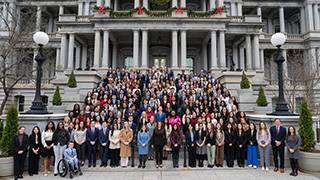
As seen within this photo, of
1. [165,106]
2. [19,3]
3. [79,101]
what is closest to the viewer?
[165,106]

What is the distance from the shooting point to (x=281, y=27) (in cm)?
4003

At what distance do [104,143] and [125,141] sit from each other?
85 centimetres

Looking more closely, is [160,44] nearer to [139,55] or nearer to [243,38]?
[139,55]

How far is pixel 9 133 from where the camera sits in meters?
8.75

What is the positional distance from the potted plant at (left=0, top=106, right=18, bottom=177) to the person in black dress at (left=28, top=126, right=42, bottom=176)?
0.61 meters

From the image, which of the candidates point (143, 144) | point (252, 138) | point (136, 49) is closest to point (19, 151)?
point (143, 144)

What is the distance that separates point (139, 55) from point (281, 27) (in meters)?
25.6

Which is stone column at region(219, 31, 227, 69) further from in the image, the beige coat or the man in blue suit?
the beige coat

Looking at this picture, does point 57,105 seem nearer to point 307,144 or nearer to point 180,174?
point 180,174

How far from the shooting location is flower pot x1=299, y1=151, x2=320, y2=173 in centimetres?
877

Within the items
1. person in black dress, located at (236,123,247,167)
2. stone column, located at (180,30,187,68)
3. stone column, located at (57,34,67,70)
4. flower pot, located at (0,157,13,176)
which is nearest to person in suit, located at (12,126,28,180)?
flower pot, located at (0,157,13,176)

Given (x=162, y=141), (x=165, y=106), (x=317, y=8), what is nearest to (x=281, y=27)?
(x=317, y=8)

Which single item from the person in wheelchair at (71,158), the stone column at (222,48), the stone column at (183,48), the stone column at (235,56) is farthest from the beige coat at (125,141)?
the stone column at (235,56)

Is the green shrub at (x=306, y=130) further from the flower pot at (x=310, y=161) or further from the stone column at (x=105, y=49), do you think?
the stone column at (x=105, y=49)
